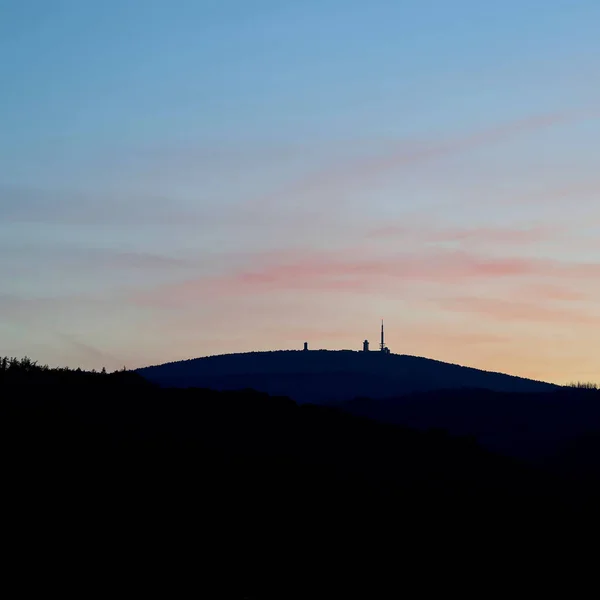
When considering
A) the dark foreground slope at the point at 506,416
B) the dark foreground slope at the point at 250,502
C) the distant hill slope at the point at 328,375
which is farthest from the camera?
the distant hill slope at the point at 328,375

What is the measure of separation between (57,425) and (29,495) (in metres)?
4.79

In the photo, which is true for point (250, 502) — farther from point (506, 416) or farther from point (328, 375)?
point (328, 375)

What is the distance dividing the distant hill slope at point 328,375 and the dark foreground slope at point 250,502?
4150 inches

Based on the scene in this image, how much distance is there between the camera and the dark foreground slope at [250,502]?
893 inches

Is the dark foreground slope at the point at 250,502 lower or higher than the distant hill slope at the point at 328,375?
lower

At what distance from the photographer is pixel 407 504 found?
28734 mm

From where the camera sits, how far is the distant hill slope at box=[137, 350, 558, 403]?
477ft

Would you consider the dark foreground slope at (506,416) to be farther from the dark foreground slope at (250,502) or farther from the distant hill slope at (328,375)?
the distant hill slope at (328,375)

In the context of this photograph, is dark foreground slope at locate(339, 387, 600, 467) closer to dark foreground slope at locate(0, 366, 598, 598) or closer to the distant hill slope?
dark foreground slope at locate(0, 366, 598, 598)

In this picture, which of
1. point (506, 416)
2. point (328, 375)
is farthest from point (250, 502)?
point (328, 375)

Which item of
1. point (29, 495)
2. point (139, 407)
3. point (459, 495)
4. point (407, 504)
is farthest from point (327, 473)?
point (29, 495)

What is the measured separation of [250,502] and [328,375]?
12664 cm

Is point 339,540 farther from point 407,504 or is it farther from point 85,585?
point 85,585

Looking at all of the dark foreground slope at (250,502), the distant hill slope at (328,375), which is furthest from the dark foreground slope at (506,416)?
the distant hill slope at (328,375)
